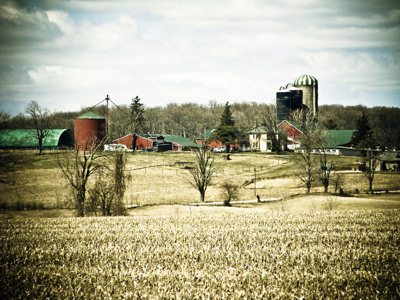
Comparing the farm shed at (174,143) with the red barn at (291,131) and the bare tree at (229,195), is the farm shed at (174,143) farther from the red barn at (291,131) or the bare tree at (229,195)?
the bare tree at (229,195)

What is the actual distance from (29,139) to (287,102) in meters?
66.3

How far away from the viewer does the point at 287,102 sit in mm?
118500

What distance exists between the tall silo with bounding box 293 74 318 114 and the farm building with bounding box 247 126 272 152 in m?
25.8

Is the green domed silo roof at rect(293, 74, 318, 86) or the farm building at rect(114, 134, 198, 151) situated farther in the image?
the green domed silo roof at rect(293, 74, 318, 86)

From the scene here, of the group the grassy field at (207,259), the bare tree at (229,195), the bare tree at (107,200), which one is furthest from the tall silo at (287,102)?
the grassy field at (207,259)

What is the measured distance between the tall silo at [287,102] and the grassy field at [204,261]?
98.9 meters

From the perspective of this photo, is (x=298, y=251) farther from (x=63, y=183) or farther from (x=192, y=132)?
(x=192, y=132)

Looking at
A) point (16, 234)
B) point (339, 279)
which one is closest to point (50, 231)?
point (16, 234)

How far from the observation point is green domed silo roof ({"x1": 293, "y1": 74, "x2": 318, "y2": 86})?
125m

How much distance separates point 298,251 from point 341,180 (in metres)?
47.7

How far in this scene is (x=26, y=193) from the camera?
5303cm

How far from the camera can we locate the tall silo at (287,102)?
118375mm

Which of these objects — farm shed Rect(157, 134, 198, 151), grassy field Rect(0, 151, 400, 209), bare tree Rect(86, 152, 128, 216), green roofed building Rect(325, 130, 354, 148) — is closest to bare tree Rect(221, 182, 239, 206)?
grassy field Rect(0, 151, 400, 209)

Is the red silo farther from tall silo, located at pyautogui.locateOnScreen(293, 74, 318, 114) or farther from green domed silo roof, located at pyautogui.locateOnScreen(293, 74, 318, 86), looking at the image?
green domed silo roof, located at pyautogui.locateOnScreen(293, 74, 318, 86)
